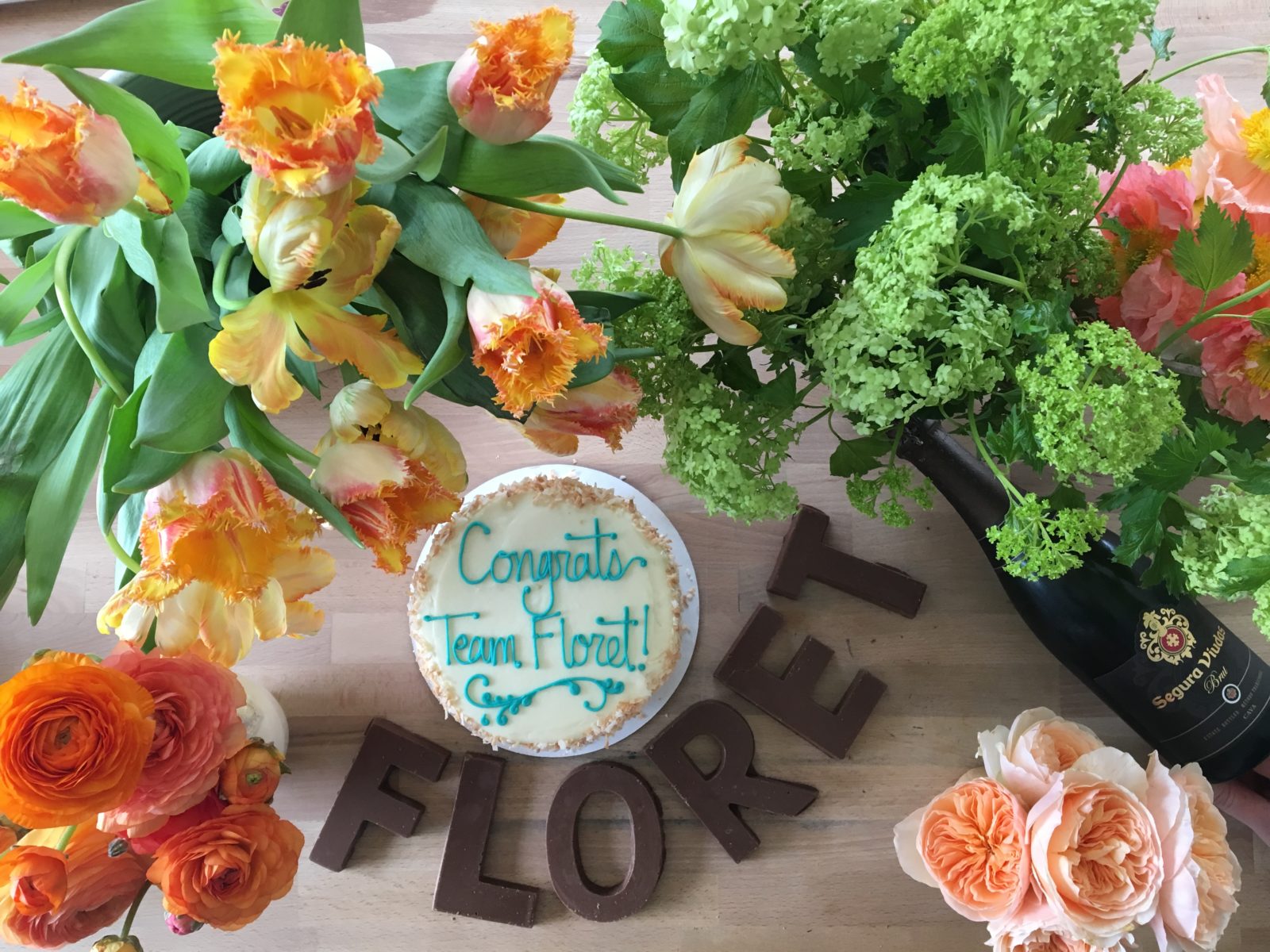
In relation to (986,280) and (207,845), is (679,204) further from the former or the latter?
(207,845)

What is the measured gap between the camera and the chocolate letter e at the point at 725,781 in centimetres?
88

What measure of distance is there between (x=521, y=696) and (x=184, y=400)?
21.4 inches

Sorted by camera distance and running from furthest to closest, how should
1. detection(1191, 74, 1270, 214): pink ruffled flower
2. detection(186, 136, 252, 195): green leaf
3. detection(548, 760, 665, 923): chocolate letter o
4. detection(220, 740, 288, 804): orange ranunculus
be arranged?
detection(548, 760, 665, 923): chocolate letter o, detection(220, 740, 288, 804): orange ranunculus, detection(1191, 74, 1270, 214): pink ruffled flower, detection(186, 136, 252, 195): green leaf

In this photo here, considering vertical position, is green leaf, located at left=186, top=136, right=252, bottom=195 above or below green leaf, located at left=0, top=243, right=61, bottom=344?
above

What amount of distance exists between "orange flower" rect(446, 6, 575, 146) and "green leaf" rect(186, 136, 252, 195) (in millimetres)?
124

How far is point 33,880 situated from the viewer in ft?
1.98

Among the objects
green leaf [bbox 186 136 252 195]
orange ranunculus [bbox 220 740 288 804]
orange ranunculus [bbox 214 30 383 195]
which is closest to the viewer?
orange ranunculus [bbox 214 30 383 195]

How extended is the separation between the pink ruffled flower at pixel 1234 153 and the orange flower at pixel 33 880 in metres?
0.92

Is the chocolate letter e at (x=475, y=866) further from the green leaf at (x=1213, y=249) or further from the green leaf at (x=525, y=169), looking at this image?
the green leaf at (x=1213, y=249)

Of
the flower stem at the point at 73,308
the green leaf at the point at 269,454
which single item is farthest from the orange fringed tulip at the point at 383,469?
the flower stem at the point at 73,308

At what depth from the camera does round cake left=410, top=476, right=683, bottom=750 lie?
88 cm

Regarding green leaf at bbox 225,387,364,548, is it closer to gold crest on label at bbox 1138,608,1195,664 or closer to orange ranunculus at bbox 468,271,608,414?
orange ranunculus at bbox 468,271,608,414

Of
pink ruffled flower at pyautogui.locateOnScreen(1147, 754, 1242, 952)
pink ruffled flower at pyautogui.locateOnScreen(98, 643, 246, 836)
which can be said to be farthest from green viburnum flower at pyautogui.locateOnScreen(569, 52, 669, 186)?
pink ruffled flower at pyautogui.locateOnScreen(1147, 754, 1242, 952)

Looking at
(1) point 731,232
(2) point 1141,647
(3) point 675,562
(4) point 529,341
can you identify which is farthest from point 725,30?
(2) point 1141,647
